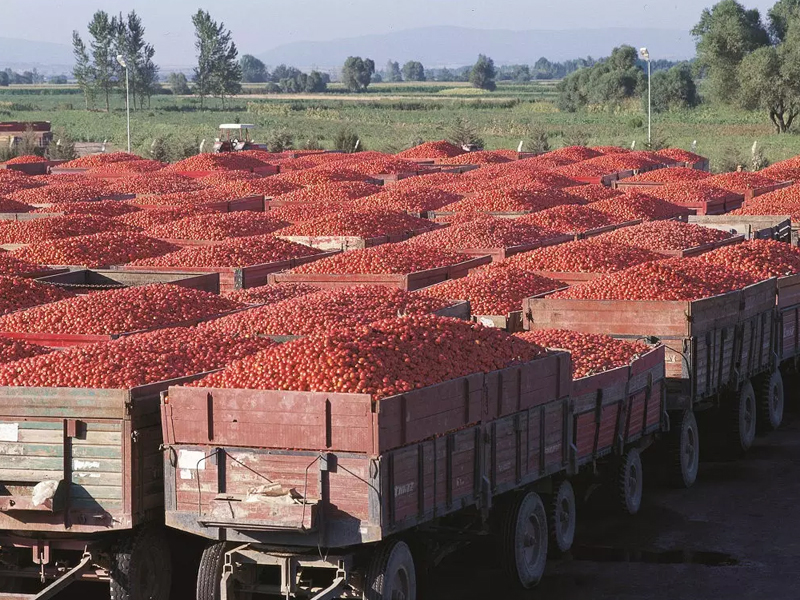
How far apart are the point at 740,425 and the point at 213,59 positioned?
480 feet

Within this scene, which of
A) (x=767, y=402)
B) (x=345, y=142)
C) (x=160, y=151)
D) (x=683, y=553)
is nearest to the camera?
(x=683, y=553)

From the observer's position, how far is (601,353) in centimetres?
1382

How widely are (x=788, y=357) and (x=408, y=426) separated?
33.0ft

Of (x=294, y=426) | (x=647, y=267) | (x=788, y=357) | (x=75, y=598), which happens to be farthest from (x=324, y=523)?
(x=788, y=357)

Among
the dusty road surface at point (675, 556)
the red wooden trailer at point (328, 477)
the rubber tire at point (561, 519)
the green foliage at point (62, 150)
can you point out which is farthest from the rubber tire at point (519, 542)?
the green foliage at point (62, 150)

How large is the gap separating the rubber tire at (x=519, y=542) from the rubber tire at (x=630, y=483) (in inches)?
83.3

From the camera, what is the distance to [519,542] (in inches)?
450

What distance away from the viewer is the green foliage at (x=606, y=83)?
142m

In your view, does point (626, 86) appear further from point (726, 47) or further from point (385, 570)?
point (385, 570)

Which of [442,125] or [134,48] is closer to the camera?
[442,125]

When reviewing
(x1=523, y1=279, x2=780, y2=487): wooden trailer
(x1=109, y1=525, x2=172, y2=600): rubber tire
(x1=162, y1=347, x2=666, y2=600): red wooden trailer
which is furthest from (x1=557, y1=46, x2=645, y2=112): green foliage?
(x1=109, y1=525, x2=172, y2=600): rubber tire

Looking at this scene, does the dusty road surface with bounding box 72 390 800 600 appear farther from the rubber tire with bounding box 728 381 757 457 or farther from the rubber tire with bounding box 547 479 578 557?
the rubber tire with bounding box 728 381 757 457

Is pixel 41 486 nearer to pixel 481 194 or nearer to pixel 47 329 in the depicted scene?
pixel 47 329

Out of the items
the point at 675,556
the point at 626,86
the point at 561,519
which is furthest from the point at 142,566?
the point at 626,86
